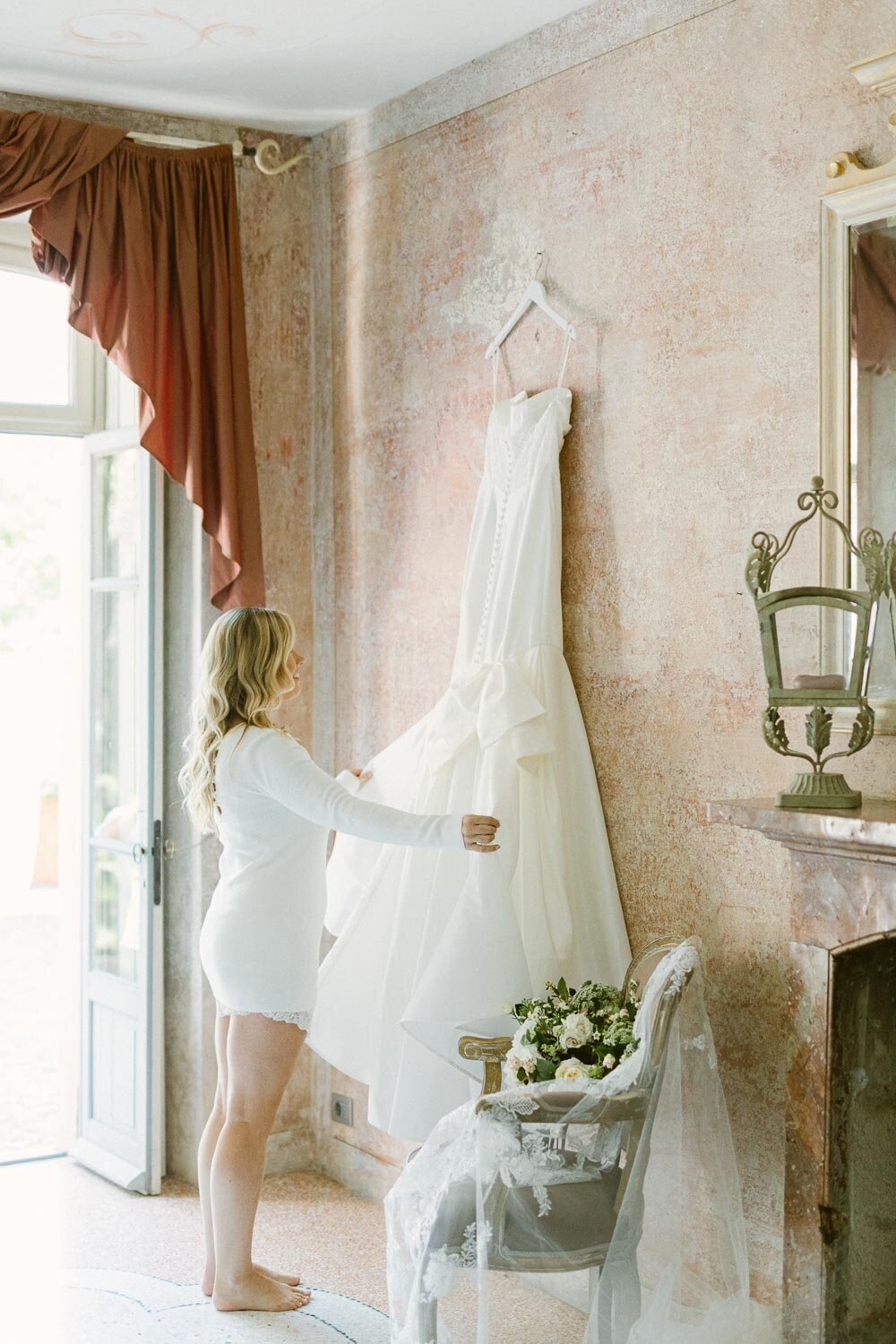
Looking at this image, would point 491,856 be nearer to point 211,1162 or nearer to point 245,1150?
point 245,1150

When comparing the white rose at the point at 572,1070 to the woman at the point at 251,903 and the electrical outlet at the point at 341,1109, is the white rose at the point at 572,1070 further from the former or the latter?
the electrical outlet at the point at 341,1109

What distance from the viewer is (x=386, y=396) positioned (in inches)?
159

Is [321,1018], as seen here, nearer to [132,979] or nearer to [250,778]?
[250,778]

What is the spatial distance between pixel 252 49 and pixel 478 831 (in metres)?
2.09

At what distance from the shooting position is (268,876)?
3221 millimetres

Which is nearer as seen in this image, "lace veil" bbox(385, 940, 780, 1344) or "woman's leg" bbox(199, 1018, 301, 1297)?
"lace veil" bbox(385, 940, 780, 1344)

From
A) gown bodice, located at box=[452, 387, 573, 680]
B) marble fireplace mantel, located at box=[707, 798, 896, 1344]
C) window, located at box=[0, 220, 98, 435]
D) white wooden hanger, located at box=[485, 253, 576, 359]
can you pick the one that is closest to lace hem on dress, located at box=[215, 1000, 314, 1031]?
gown bodice, located at box=[452, 387, 573, 680]

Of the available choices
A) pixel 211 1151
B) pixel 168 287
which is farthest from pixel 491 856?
pixel 168 287

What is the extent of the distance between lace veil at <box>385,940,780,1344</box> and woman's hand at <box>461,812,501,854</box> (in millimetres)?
476

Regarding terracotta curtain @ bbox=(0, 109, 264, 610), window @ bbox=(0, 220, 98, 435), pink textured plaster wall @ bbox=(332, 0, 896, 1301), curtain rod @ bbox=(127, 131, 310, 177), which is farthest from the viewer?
window @ bbox=(0, 220, 98, 435)

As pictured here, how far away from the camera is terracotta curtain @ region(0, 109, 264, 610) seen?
3.85m

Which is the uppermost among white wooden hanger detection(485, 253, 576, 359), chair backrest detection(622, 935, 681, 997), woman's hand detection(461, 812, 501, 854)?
white wooden hanger detection(485, 253, 576, 359)

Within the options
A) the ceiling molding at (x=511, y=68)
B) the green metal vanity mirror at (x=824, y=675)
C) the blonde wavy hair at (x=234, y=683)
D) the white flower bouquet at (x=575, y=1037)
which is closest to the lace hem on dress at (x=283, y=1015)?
the blonde wavy hair at (x=234, y=683)

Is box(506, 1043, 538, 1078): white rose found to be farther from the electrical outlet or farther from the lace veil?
the electrical outlet
